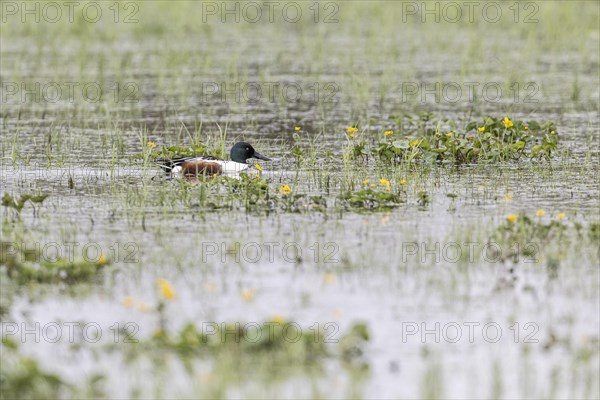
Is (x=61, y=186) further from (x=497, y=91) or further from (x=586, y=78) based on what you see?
(x=586, y=78)

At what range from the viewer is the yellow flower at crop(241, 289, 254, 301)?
693cm

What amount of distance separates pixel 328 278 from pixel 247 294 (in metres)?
0.84

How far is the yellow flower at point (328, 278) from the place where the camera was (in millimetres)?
7598

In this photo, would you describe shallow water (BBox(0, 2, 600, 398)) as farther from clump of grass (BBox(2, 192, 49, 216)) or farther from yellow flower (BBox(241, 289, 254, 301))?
clump of grass (BBox(2, 192, 49, 216))

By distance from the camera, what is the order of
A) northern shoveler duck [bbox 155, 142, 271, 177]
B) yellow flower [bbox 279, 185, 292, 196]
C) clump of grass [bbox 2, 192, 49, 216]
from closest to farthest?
clump of grass [bbox 2, 192, 49, 216] → yellow flower [bbox 279, 185, 292, 196] → northern shoveler duck [bbox 155, 142, 271, 177]

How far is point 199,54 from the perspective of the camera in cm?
2044

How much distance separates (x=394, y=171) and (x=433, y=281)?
3639 millimetres

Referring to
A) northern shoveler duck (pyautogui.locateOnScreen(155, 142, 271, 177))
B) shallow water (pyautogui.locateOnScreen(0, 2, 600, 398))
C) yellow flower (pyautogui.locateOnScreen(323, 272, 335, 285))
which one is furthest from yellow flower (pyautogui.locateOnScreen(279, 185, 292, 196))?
yellow flower (pyautogui.locateOnScreen(323, 272, 335, 285))

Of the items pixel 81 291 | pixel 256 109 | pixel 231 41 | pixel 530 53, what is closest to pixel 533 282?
pixel 81 291

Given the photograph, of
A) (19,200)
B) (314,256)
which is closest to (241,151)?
(19,200)

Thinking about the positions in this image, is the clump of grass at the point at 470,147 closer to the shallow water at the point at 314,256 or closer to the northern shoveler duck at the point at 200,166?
the shallow water at the point at 314,256

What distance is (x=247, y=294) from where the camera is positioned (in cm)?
695

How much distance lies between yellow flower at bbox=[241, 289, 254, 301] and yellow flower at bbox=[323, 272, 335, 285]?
0.49m

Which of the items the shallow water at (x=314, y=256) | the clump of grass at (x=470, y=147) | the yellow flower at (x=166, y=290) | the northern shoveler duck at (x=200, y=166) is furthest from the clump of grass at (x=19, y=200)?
the clump of grass at (x=470, y=147)
